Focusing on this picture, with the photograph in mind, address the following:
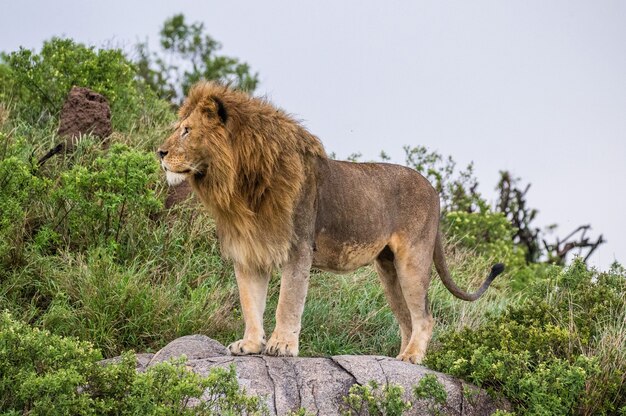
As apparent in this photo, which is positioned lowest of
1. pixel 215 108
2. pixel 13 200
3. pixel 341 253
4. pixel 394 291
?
pixel 394 291

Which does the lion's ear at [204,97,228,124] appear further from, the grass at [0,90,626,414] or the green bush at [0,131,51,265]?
the green bush at [0,131,51,265]

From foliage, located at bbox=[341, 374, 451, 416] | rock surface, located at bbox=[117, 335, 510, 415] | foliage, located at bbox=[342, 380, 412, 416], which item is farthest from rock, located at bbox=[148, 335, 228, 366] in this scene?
foliage, located at bbox=[342, 380, 412, 416]

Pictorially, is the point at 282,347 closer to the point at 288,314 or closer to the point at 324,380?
the point at 288,314

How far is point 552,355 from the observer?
317 inches

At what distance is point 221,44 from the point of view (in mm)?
20781

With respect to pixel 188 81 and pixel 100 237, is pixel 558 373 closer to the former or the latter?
pixel 100 237

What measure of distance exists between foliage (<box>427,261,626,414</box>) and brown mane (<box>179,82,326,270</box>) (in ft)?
4.99

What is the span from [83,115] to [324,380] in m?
6.78

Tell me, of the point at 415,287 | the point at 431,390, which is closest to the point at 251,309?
the point at 431,390

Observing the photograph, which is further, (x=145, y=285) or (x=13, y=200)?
(x=13, y=200)

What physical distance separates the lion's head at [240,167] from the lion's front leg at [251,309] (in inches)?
5.1

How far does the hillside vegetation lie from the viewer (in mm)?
7711

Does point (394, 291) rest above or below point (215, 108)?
below

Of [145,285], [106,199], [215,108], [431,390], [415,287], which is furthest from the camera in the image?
[106,199]
